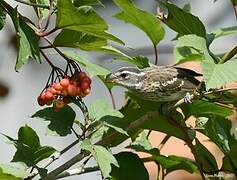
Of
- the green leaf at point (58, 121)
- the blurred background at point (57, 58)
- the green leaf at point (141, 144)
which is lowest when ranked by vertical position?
the blurred background at point (57, 58)

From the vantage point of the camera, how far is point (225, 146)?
1.35 metres

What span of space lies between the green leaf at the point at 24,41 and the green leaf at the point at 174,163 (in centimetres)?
36

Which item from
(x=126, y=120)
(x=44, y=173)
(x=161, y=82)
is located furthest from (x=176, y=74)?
(x=44, y=173)

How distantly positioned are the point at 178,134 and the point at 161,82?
0.32 metres

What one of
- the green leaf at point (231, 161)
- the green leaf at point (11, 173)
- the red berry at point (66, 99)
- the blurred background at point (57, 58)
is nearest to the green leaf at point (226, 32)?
the green leaf at point (231, 161)

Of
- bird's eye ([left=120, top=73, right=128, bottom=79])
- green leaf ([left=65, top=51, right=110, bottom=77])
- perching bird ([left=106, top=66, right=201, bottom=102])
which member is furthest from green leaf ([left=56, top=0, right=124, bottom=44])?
bird's eye ([left=120, top=73, right=128, bottom=79])

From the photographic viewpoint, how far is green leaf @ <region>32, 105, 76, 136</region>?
1.24 meters

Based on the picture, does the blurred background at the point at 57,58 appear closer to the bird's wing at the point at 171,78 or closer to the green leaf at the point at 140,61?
the bird's wing at the point at 171,78

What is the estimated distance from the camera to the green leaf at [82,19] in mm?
1141

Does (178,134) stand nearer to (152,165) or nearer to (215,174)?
(215,174)

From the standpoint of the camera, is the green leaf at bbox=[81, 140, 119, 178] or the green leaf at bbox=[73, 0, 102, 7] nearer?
the green leaf at bbox=[81, 140, 119, 178]

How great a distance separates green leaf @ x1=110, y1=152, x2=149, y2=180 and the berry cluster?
0.16 m

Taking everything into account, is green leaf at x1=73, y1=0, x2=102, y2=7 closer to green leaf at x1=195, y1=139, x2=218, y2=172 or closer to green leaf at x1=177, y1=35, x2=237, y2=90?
green leaf at x1=177, y1=35, x2=237, y2=90

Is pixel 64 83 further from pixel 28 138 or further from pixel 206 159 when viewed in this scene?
pixel 206 159
